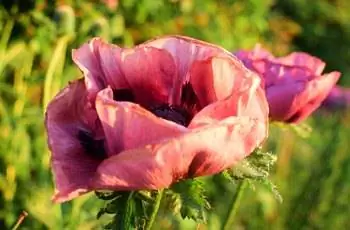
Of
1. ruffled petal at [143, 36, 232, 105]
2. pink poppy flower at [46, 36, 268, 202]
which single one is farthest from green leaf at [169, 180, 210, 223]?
ruffled petal at [143, 36, 232, 105]

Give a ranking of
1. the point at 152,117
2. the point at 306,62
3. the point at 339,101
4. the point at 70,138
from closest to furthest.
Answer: the point at 152,117, the point at 70,138, the point at 306,62, the point at 339,101

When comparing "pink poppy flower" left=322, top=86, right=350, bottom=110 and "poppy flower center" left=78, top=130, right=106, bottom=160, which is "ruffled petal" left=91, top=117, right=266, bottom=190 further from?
"pink poppy flower" left=322, top=86, right=350, bottom=110

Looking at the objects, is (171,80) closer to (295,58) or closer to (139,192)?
(139,192)

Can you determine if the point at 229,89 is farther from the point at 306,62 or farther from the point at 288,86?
the point at 306,62

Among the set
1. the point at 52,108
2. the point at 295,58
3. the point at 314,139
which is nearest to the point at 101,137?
the point at 52,108

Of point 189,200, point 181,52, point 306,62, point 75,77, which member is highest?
point 181,52

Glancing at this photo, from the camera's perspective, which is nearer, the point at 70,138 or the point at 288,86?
the point at 70,138

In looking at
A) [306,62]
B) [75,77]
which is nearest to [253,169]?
[306,62]
